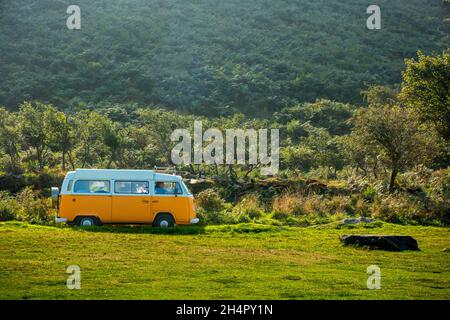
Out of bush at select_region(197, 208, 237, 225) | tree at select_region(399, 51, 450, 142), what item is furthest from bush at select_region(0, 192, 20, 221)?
tree at select_region(399, 51, 450, 142)

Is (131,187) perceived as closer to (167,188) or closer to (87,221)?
(167,188)

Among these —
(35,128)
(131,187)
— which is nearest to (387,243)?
(131,187)

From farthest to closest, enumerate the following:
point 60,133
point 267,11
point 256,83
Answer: point 267,11 < point 256,83 < point 60,133

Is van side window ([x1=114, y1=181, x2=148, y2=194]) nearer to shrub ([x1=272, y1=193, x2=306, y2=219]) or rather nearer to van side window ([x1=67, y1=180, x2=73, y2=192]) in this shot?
van side window ([x1=67, y1=180, x2=73, y2=192])

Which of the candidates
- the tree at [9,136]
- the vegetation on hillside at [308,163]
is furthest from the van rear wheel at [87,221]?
the tree at [9,136]

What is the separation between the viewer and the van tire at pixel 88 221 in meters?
23.3

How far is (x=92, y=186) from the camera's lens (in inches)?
929

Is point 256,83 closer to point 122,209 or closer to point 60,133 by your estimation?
point 60,133

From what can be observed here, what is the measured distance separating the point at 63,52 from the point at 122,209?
175 feet

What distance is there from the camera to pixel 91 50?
73.9 meters

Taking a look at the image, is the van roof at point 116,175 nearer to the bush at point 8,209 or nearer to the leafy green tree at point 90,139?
the bush at point 8,209

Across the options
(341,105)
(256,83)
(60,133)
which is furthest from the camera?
(256,83)

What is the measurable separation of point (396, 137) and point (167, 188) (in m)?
13.1

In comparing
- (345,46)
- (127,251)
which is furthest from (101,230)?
(345,46)
